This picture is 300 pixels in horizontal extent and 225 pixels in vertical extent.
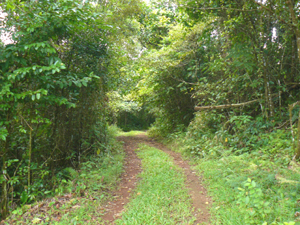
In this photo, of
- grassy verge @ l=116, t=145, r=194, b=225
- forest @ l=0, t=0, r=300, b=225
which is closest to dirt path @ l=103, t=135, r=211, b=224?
grassy verge @ l=116, t=145, r=194, b=225

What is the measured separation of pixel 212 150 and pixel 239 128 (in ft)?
3.20

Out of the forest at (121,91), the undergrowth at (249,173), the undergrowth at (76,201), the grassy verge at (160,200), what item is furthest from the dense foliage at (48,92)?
the undergrowth at (249,173)

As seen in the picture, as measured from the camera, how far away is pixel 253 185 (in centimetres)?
262

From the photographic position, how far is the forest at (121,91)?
11.0ft

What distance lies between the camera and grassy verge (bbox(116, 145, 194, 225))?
10.7 ft

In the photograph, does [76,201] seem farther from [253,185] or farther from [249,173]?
[249,173]

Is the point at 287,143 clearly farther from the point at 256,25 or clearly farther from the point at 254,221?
the point at 256,25

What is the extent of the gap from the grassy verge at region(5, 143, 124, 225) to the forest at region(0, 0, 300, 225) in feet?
1.02

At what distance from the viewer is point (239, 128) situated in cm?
581

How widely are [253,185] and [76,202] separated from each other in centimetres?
303

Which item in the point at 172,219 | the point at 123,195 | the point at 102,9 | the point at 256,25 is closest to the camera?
the point at 172,219

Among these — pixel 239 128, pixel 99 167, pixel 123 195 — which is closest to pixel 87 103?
pixel 99 167

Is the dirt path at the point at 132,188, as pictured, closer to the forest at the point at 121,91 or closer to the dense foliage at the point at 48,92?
the forest at the point at 121,91

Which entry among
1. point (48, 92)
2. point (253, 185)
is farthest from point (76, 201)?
point (253, 185)
